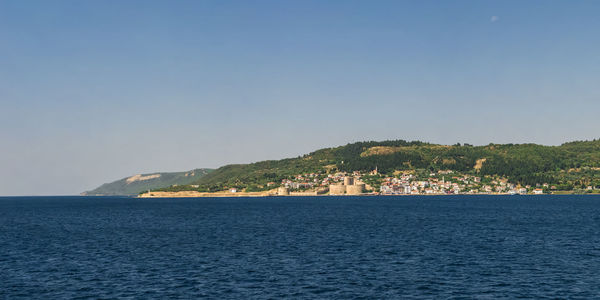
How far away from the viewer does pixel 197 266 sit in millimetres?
60469

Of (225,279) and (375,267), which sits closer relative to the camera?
(225,279)

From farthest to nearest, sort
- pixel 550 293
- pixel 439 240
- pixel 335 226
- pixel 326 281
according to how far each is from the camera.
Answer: pixel 335 226, pixel 439 240, pixel 326 281, pixel 550 293

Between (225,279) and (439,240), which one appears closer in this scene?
(225,279)

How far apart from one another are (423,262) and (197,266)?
93.1 ft

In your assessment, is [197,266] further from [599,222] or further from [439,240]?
[599,222]

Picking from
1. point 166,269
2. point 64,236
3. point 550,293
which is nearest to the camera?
point 550,293

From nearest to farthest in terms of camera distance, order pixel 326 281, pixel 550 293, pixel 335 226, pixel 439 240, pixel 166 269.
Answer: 1. pixel 550 293
2. pixel 326 281
3. pixel 166 269
4. pixel 439 240
5. pixel 335 226

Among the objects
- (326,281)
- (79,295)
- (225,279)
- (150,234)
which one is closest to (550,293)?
(326,281)

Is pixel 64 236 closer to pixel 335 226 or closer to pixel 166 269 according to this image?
pixel 166 269

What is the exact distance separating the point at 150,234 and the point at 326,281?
59460 millimetres

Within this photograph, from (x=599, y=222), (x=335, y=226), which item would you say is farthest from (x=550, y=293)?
(x=599, y=222)

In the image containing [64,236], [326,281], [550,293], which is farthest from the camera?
[64,236]

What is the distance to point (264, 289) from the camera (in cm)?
4769

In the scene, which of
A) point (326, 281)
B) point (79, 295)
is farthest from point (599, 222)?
point (79, 295)
